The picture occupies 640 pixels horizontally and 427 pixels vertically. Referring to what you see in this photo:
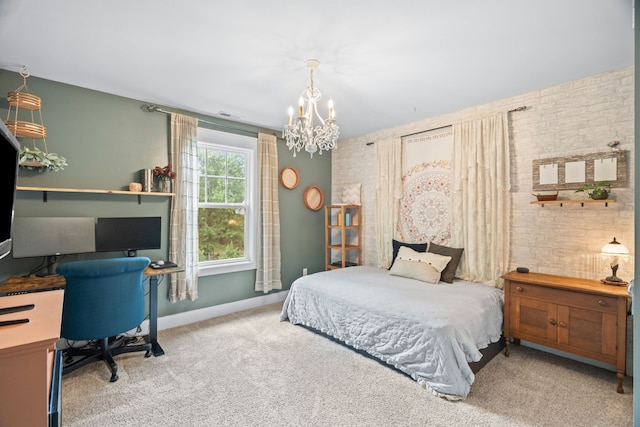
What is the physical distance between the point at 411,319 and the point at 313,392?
92 cm

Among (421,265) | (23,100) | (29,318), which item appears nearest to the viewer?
(29,318)

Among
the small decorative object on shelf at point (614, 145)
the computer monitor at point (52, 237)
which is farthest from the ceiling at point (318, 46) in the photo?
the computer monitor at point (52, 237)

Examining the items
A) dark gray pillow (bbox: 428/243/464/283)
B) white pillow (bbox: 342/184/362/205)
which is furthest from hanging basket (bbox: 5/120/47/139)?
dark gray pillow (bbox: 428/243/464/283)

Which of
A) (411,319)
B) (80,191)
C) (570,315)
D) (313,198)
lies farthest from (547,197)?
(80,191)

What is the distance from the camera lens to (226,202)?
4.00 m

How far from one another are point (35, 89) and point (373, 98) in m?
3.13

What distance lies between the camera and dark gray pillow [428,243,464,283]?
3316 millimetres

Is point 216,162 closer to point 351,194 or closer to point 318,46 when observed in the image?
point 351,194

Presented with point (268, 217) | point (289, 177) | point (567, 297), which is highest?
point (289, 177)

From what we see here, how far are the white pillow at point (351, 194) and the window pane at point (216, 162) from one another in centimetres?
186

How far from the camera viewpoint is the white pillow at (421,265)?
3.27 metres

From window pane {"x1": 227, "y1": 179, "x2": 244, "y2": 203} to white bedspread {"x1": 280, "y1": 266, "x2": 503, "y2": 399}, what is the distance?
4.72 ft

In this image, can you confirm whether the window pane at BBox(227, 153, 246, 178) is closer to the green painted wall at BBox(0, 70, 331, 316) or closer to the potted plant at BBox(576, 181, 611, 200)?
the green painted wall at BBox(0, 70, 331, 316)

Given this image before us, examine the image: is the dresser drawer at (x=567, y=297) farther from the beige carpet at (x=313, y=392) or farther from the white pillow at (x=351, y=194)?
the white pillow at (x=351, y=194)
